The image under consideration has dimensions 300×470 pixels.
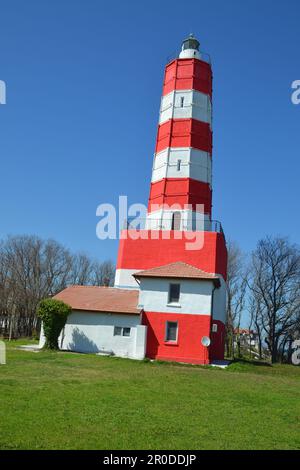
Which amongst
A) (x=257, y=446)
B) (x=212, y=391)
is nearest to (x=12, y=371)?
(x=212, y=391)

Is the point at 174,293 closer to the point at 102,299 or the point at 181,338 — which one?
the point at 181,338

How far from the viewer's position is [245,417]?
9.58 metres

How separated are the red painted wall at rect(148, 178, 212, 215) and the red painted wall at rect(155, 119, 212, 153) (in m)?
2.51

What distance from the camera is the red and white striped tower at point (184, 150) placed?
27.2m

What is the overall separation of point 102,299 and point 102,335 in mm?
2386

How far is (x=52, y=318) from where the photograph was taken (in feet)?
76.9

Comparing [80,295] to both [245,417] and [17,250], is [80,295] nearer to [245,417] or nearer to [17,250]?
[245,417]

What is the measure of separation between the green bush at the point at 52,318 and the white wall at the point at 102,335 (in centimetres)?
128

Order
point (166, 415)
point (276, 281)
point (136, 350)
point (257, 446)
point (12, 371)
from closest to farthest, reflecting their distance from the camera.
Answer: point (257, 446) → point (166, 415) → point (12, 371) → point (136, 350) → point (276, 281)

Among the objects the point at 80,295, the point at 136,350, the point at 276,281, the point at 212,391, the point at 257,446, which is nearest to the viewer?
the point at 257,446

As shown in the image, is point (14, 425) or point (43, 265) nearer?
point (14, 425)

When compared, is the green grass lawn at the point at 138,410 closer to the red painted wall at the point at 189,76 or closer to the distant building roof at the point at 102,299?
the distant building roof at the point at 102,299
